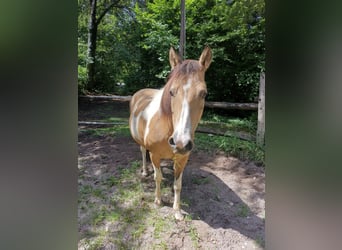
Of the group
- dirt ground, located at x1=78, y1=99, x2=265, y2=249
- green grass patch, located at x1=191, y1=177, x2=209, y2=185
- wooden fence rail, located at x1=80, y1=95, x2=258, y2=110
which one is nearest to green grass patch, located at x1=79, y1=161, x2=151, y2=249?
dirt ground, located at x1=78, y1=99, x2=265, y2=249

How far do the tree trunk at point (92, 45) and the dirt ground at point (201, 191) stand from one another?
154 mm

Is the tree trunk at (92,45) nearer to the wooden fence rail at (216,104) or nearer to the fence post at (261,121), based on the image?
the wooden fence rail at (216,104)

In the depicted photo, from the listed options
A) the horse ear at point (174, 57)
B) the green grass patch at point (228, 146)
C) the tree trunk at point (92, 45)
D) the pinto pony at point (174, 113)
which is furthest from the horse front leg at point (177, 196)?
the tree trunk at point (92, 45)

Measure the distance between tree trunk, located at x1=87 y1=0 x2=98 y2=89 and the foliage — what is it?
0.09ft

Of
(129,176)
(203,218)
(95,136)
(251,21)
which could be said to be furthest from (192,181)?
(251,21)

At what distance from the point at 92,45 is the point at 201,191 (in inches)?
41.7

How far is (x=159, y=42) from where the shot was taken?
4.79 ft

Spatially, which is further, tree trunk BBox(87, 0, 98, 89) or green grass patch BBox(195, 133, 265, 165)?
green grass patch BBox(195, 133, 265, 165)

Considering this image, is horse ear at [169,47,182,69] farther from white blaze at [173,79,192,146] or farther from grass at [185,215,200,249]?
grass at [185,215,200,249]

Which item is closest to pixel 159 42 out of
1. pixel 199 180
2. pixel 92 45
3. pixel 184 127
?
pixel 92 45

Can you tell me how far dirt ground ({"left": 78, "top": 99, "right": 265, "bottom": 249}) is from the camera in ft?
3.89

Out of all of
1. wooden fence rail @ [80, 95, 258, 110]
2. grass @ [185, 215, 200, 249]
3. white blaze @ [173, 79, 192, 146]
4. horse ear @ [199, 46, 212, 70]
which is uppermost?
horse ear @ [199, 46, 212, 70]

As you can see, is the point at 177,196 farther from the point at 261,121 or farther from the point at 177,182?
the point at 261,121
